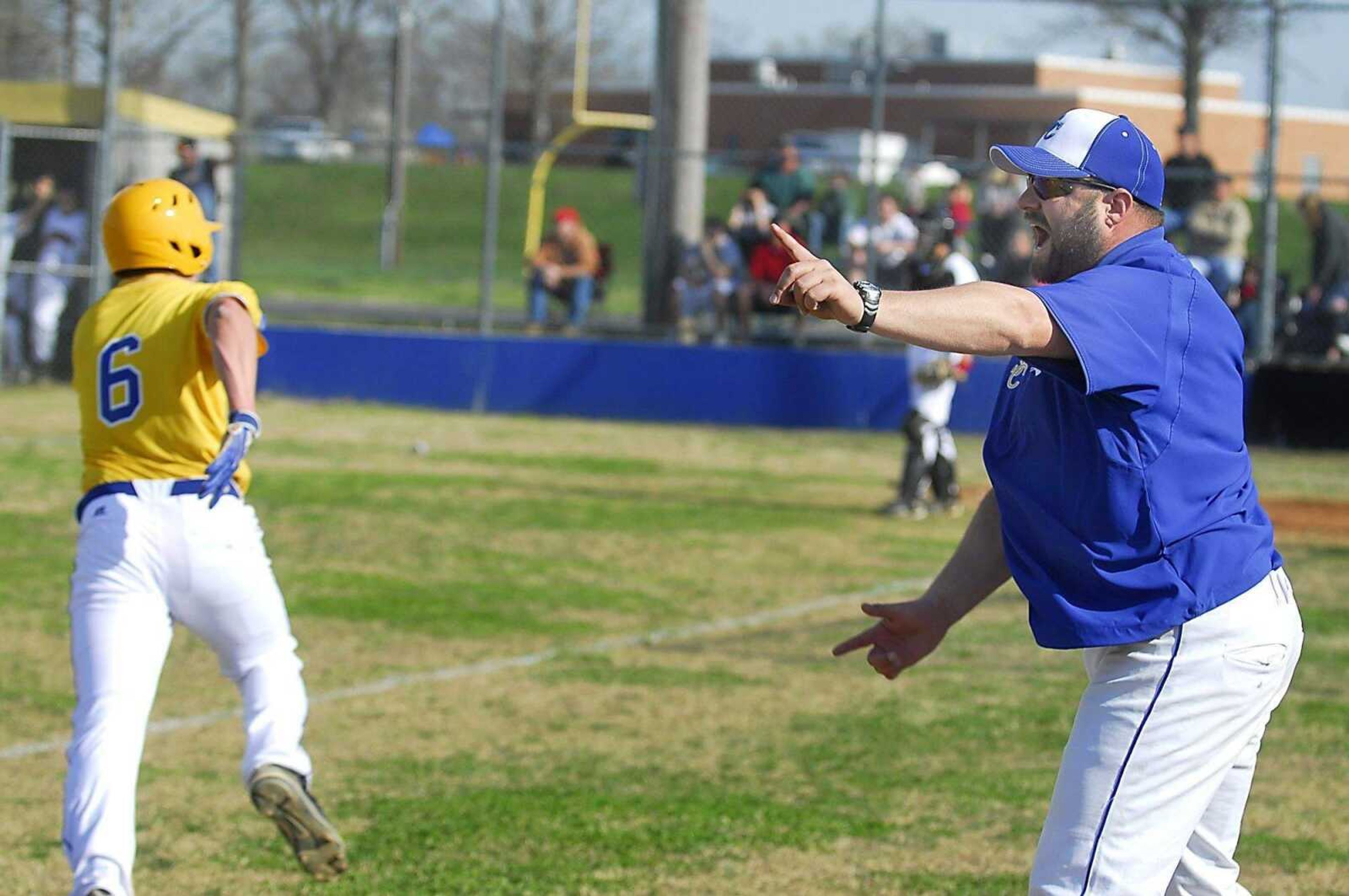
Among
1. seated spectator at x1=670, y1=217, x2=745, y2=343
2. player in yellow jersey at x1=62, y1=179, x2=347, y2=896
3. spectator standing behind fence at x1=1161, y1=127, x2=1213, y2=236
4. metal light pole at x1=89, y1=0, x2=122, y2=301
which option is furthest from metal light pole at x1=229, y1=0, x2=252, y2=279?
player in yellow jersey at x1=62, y1=179, x2=347, y2=896

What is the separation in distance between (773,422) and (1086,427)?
15.1m

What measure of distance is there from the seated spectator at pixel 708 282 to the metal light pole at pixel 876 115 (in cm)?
174

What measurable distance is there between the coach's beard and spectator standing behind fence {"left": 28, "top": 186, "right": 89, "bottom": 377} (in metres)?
17.9

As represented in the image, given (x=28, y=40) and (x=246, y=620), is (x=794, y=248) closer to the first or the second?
(x=246, y=620)

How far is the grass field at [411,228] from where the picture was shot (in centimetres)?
3469

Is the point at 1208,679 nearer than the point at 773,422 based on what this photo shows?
Yes

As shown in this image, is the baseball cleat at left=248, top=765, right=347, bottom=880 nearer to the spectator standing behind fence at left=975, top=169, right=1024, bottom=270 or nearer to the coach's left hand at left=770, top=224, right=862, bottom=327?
the coach's left hand at left=770, top=224, right=862, bottom=327

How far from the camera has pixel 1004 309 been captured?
3326 mm

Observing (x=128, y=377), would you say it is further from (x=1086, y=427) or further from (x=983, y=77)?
(x=983, y=77)

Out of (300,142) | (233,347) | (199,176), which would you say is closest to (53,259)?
(199,176)

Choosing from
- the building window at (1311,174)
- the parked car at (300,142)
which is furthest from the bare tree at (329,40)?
the building window at (1311,174)

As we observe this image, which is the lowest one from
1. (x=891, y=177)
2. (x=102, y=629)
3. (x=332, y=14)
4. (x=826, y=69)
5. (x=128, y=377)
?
(x=102, y=629)

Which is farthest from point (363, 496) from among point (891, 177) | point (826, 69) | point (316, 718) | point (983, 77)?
point (983, 77)

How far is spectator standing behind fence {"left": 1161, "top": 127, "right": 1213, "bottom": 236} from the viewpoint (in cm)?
1747
